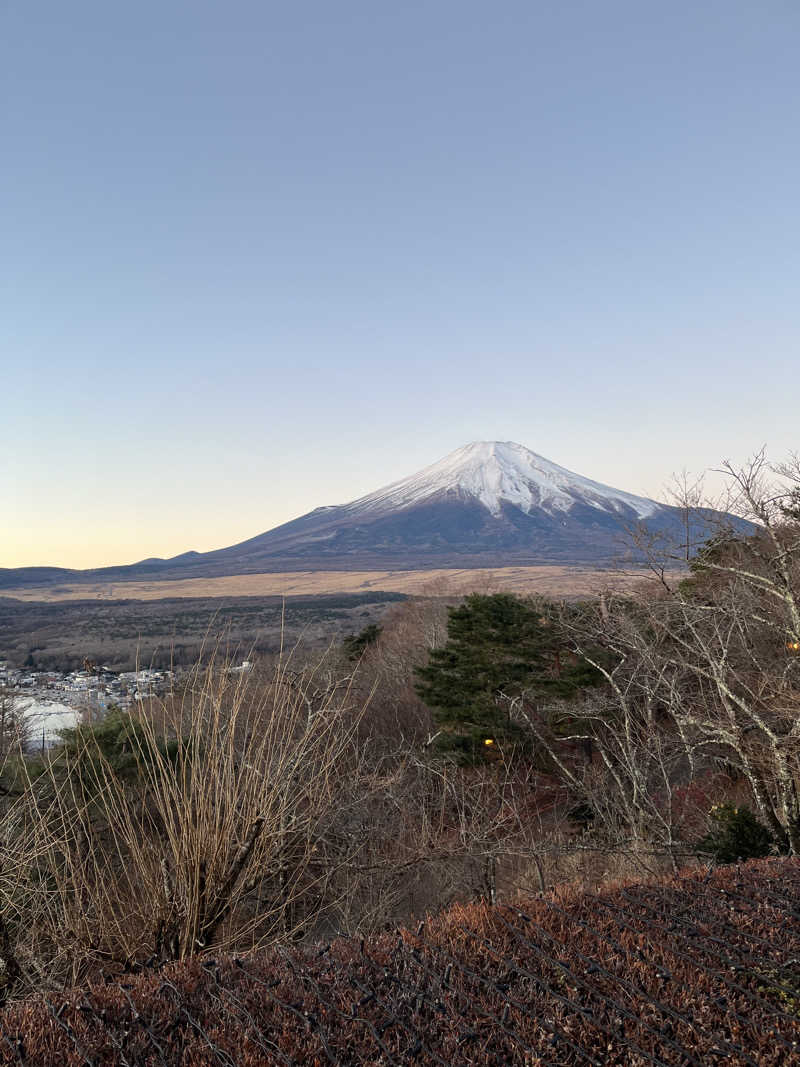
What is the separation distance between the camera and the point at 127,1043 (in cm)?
286

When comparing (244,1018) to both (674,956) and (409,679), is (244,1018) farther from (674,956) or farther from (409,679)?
(409,679)

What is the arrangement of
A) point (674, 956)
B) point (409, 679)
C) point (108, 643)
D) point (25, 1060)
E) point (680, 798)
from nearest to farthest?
point (25, 1060) → point (674, 956) → point (680, 798) → point (409, 679) → point (108, 643)

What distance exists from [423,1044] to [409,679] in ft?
113

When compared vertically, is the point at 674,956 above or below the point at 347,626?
above

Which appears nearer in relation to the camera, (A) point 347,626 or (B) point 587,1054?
(B) point 587,1054

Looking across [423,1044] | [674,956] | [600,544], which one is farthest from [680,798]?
[600,544]

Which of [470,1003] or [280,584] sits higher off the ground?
[470,1003]

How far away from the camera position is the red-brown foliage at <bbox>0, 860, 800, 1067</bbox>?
277 cm

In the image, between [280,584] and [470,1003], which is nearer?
[470,1003]

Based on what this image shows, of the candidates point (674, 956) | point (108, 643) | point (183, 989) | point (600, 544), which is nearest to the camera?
point (183, 989)

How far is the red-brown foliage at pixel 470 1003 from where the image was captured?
277cm

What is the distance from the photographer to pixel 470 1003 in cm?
310

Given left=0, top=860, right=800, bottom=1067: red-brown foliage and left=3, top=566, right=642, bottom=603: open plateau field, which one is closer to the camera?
left=0, top=860, right=800, bottom=1067: red-brown foliage

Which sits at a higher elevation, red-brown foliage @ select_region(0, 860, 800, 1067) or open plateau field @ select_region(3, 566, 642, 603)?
red-brown foliage @ select_region(0, 860, 800, 1067)
